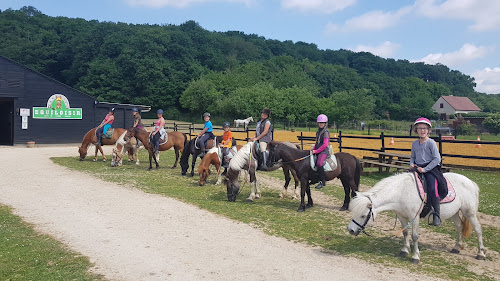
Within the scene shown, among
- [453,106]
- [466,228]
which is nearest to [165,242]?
[466,228]

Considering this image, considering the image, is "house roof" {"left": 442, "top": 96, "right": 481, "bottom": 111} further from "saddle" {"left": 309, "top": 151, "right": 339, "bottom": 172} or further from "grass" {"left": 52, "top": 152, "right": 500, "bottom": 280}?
"saddle" {"left": 309, "top": 151, "right": 339, "bottom": 172}

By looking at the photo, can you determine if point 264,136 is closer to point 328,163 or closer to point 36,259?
point 328,163

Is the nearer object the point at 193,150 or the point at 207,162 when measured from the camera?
the point at 207,162

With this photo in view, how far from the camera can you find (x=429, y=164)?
594 cm

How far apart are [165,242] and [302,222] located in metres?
2.89

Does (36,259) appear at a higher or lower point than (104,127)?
lower

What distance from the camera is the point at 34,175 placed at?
13602 millimetres

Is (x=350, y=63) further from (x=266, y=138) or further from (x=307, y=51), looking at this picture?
(x=266, y=138)

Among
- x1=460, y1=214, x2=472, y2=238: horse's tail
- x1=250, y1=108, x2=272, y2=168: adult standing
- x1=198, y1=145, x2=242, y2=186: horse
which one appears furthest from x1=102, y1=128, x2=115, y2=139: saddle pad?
x1=460, y1=214, x2=472, y2=238: horse's tail

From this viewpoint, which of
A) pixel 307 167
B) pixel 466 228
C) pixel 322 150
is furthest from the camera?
pixel 307 167

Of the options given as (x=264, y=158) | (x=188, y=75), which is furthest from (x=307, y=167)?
(x=188, y=75)

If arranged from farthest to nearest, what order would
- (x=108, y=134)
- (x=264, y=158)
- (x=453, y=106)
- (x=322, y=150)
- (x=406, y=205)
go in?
(x=453, y=106) → (x=108, y=134) → (x=264, y=158) → (x=322, y=150) → (x=406, y=205)

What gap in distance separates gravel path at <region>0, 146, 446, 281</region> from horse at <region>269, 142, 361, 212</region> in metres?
2.04

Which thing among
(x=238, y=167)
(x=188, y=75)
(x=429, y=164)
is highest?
(x=188, y=75)
